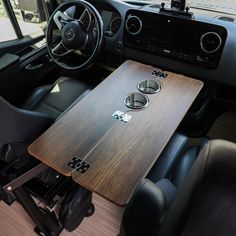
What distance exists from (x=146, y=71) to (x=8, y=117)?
868 mm

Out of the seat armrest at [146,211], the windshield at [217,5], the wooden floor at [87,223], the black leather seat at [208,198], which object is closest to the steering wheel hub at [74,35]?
the windshield at [217,5]

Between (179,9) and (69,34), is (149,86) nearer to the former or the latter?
(179,9)

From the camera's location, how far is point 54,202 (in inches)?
53.1

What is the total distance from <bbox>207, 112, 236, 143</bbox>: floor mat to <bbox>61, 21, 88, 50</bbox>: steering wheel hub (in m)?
1.22

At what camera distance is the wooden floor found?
1603 mm

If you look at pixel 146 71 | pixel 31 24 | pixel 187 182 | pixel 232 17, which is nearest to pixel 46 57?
pixel 31 24

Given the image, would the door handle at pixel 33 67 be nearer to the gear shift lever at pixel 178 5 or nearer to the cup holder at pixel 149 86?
the cup holder at pixel 149 86

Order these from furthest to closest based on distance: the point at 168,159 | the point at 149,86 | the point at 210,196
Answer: the point at 149,86 → the point at 168,159 → the point at 210,196

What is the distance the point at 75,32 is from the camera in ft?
5.63

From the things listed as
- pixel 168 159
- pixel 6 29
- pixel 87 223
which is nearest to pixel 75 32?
pixel 6 29

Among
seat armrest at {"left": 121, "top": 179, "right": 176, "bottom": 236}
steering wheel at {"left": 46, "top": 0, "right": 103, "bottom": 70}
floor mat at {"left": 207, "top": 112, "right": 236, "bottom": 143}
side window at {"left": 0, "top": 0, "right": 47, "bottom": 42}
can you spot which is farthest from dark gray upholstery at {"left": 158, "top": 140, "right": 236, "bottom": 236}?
side window at {"left": 0, "top": 0, "right": 47, "bottom": 42}

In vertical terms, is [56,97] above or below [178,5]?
below

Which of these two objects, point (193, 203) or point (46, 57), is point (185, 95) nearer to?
point (193, 203)

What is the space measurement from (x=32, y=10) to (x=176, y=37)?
4.38ft
